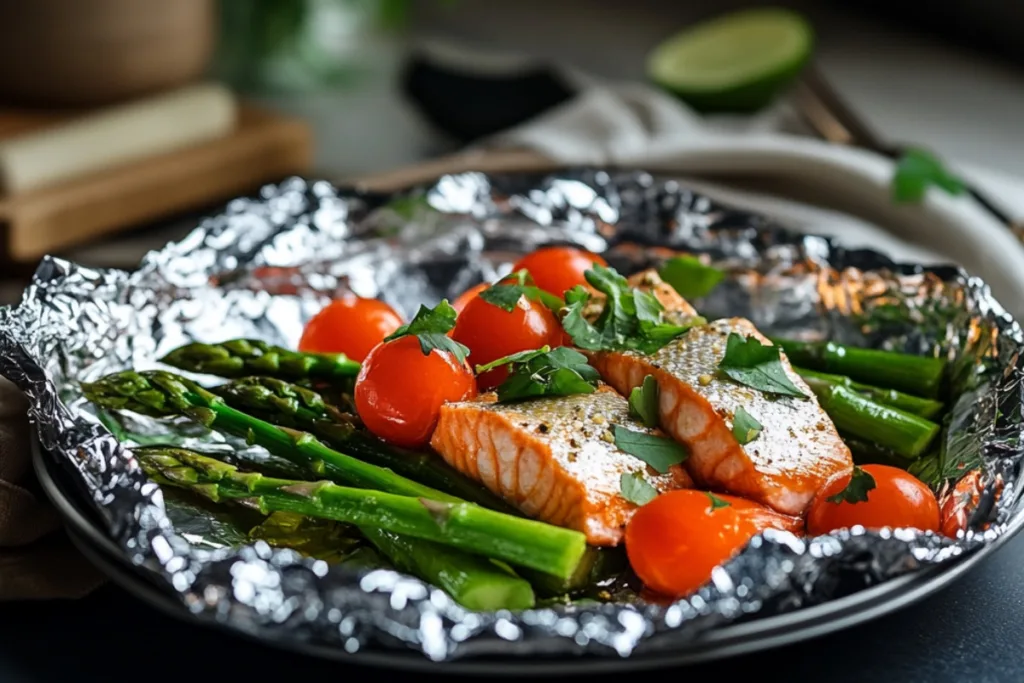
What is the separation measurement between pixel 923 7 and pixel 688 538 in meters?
4.82

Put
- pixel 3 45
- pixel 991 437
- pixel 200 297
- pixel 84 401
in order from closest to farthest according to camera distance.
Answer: pixel 991 437 → pixel 84 401 → pixel 200 297 → pixel 3 45

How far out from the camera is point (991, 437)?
2.27m

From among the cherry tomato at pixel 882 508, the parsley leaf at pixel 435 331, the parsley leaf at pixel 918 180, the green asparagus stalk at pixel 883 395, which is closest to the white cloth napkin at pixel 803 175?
the parsley leaf at pixel 918 180

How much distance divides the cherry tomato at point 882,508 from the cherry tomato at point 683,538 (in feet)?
0.39

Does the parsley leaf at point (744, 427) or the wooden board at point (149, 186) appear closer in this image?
the parsley leaf at point (744, 427)

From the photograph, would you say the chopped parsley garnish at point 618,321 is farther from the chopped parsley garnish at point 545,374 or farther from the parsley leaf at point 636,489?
the parsley leaf at point 636,489

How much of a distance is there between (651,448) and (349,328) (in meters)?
0.81

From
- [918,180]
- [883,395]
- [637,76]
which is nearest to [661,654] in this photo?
[883,395]

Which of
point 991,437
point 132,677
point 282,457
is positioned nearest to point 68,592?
point 132,677

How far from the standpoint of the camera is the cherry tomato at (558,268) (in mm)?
2713

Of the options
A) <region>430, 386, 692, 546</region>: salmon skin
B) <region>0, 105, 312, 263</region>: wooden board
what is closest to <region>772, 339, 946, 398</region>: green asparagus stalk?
<region>430, 386, 692, 546</region>: salmon skin

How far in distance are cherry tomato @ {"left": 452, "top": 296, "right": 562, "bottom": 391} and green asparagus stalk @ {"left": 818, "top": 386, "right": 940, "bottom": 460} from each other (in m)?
0.59

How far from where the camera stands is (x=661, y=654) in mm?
1727

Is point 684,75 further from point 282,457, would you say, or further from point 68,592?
point 68,592
